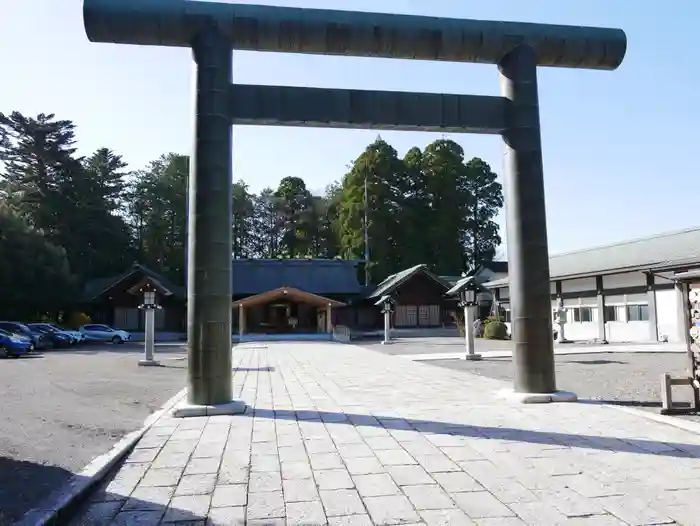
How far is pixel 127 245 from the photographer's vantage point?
160 ft

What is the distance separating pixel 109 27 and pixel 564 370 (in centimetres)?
1166

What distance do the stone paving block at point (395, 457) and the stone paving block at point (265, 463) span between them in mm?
938

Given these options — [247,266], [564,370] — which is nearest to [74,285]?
[247,266]

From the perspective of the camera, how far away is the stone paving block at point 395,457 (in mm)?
4859

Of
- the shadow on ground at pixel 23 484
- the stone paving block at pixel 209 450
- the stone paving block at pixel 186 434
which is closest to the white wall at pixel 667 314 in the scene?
the stone paving block at pixel 186 434

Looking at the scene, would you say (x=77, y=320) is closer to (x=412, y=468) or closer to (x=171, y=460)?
(x=171, y=460)

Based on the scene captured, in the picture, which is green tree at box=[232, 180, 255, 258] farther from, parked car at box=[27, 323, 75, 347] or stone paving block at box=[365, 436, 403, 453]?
stone paving block at box=[365, 436, 403, 453]

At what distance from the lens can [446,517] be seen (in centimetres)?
357

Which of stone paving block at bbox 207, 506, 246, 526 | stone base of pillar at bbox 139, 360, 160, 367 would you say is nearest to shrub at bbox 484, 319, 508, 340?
stone base of pillar at bbox 139, 360, 160, 367

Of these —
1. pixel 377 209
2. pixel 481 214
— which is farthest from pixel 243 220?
pixel 481 214

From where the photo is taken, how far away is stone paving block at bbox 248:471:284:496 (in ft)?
13.7

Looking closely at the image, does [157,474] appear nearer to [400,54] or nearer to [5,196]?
[400,54]

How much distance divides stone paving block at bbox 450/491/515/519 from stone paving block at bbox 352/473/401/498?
46cm

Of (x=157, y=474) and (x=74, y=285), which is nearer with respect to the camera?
(x=157, y=474)
